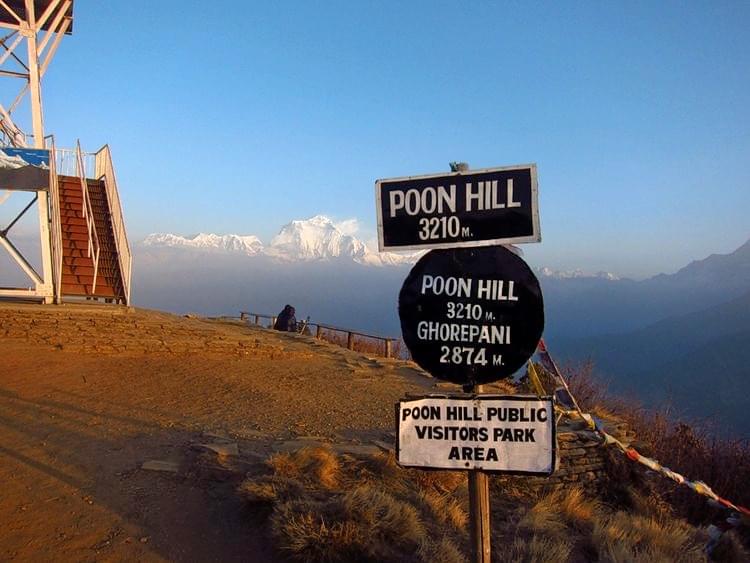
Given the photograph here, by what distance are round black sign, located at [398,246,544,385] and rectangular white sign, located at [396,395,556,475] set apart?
0.47ft

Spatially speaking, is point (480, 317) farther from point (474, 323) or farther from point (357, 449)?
point (357, 449)

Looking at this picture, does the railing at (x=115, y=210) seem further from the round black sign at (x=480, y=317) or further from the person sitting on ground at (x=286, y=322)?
the round black sign at (x=480, y=317)

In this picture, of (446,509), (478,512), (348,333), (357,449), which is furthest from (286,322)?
(478,512)

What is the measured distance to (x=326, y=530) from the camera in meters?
4.35

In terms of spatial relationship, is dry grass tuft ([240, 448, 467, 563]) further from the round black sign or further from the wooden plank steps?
the wooden plank steps

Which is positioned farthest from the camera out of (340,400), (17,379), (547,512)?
(340,400)

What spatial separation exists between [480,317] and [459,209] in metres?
0.52

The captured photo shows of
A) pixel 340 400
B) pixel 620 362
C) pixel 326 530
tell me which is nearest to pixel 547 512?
pixel 326 530

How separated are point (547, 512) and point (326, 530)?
249 centimetres

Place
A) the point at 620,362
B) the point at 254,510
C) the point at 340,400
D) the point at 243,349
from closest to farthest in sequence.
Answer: the point at 254,510, the point at 340,400, the point at 243,349, the point at 620,362

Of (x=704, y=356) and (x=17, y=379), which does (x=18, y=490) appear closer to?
(x=17, y=379)

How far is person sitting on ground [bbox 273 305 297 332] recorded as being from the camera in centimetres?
2150

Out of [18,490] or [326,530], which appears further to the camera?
[18,490]

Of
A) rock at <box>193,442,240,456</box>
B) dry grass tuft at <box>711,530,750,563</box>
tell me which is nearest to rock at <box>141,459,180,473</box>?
rock at <box>193,442,240,456</box>
